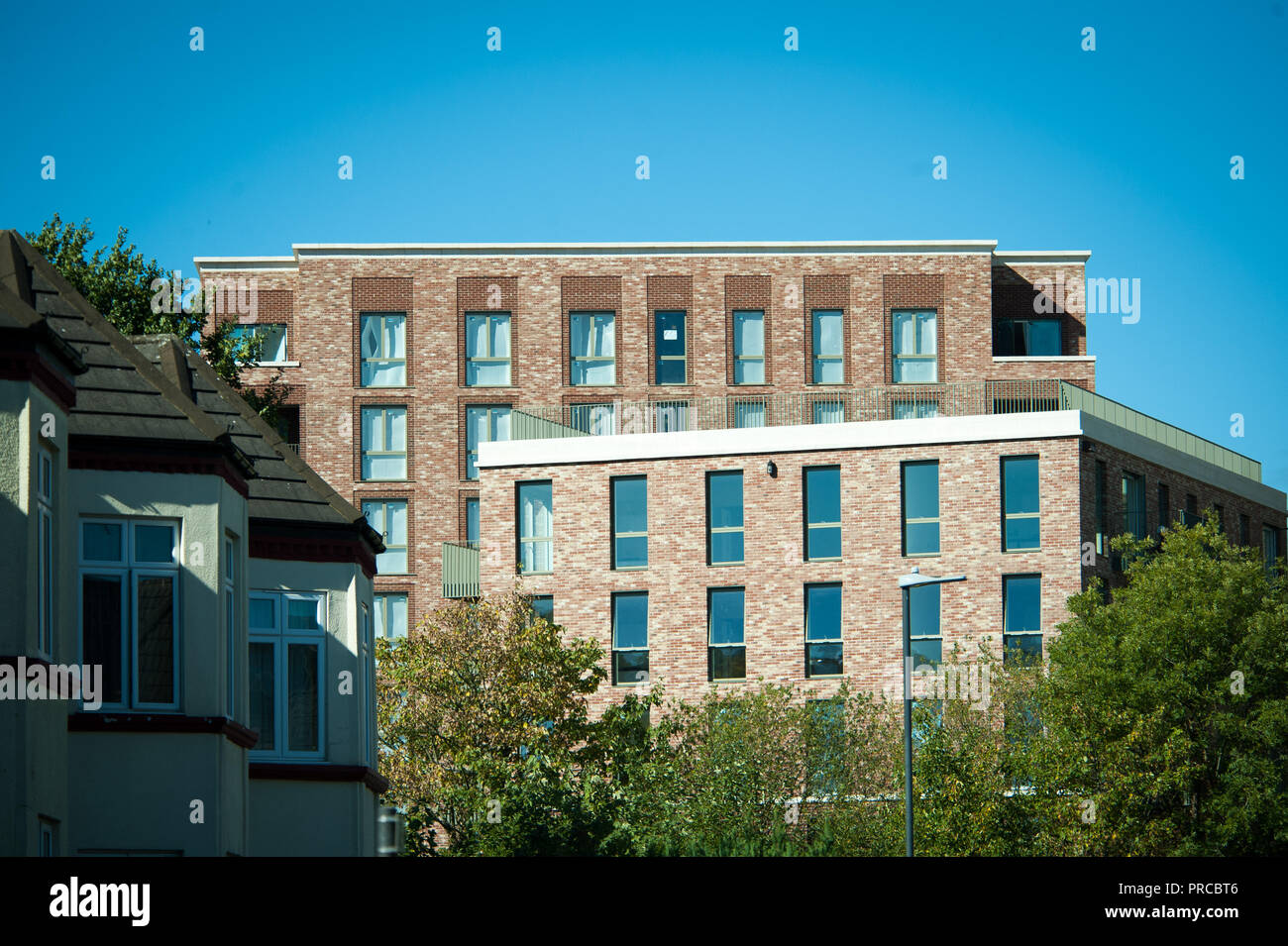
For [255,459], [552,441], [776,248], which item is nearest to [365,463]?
[552,441]

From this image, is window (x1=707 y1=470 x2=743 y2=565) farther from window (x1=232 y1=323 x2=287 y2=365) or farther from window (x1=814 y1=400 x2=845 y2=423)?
window (x1=232 y1=323 x2=287 y2=365)

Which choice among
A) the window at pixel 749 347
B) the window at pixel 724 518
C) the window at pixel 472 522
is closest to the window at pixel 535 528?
the window at pixel 724 518

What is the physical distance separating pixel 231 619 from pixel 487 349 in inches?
1677

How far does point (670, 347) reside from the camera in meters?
63.5

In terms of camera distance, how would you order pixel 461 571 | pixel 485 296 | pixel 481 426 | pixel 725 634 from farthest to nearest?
pixel 485 296 < pixel 481 426 < pixel 461 571 < pixel 725 634

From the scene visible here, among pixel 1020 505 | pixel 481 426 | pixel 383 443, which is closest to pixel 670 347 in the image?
pixel 481 426

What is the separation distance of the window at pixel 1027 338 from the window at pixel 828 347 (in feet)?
21.8

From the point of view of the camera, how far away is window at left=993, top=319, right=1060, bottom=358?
220 ft

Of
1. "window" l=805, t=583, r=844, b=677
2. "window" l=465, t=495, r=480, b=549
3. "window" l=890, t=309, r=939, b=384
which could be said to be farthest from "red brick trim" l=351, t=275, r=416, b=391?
"window" l=805, t=583, r=844, b=677

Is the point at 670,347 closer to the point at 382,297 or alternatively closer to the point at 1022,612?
the point at 382,297
